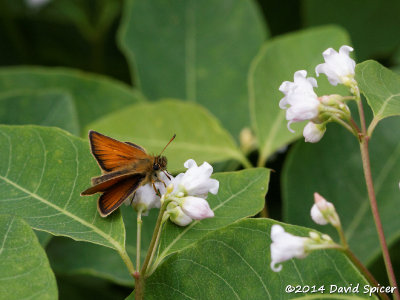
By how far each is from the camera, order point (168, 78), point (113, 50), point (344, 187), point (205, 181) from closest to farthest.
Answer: point (205, 181) → point (344, 187) → point (168, 78) → point (113, 50)

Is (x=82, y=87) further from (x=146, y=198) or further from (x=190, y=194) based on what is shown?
(x=190, y=194)

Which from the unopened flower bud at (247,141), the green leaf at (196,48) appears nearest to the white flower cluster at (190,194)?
the unopened flower bud at (247,141)

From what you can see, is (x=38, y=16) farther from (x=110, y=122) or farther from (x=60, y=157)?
(x=60, y=157)

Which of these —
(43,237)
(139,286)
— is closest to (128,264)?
(139,286)

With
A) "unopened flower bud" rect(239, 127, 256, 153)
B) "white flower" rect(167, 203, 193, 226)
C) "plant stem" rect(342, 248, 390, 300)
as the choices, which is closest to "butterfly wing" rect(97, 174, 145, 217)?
"white flower" rect(167, 203, 193, 226)

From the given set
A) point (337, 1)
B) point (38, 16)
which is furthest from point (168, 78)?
point (38, 16)

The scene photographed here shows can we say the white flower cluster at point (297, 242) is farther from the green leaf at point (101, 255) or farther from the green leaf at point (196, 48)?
the green leaf at point (196, 48)
